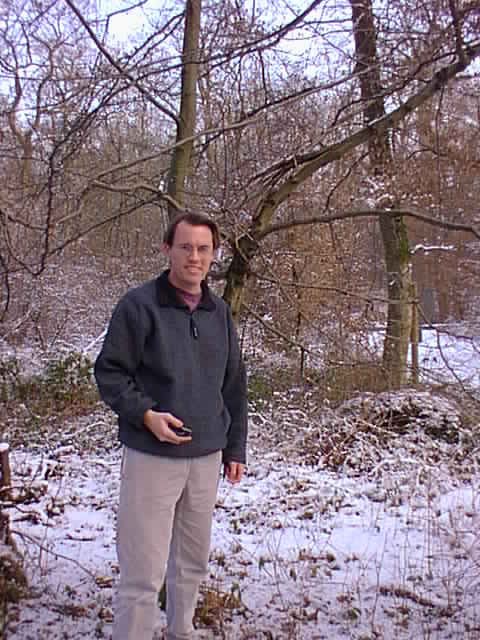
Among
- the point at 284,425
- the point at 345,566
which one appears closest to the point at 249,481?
the point at 284,425

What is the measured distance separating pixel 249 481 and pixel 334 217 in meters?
2.99

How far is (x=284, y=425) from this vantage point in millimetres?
5438

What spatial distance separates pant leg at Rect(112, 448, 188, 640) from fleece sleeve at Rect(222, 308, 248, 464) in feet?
0.97

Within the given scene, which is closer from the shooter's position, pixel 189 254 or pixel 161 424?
pixel 161 424

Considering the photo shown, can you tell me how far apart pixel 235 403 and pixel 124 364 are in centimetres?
50

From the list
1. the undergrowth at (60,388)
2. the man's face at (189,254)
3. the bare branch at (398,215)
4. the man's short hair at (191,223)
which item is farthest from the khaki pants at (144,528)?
the undergrowth at (60,388)

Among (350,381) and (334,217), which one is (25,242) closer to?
(334,217)

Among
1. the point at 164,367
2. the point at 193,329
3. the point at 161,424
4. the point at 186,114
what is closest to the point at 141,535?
the point at 161,424

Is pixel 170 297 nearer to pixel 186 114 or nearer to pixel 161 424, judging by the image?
pixel 161 424

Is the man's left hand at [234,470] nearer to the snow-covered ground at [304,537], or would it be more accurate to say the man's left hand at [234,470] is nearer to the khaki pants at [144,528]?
the khaki pants at [144,528]

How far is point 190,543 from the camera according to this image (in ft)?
7.19

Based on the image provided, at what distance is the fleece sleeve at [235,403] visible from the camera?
7.39 feet

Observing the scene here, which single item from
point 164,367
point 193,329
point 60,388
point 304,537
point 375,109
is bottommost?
point 304,537

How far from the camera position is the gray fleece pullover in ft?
6.33
